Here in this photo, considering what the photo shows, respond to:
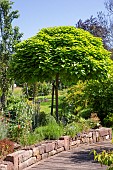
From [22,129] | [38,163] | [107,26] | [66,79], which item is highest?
[107,26]

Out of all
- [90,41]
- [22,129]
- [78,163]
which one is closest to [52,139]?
[22,129]

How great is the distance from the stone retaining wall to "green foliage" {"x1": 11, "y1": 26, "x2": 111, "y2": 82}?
1.55 metres

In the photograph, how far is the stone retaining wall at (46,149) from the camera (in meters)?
5.61

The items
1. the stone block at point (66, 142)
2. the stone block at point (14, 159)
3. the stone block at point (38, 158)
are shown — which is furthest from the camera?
the stone block at point (66, 142)

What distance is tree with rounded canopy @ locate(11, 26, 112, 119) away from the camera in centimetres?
856

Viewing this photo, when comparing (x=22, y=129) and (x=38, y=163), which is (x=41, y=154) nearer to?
(x=38, y=163)

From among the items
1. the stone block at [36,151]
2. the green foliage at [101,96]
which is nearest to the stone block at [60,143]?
the stone block at [36,151]

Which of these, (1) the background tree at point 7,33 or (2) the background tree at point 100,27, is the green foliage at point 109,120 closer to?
(1) the background tree at point 7,33

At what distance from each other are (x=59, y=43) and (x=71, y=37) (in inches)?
15.1

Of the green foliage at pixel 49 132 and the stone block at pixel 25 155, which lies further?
the green foliage at pixel 49 132

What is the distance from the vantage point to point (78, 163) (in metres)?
6.35

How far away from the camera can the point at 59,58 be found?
8.59 m

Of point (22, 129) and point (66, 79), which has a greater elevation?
point (66, 79)

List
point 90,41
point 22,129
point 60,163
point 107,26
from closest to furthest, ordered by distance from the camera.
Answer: point 60,163, point 22,129, point 90,41, point 107,26
